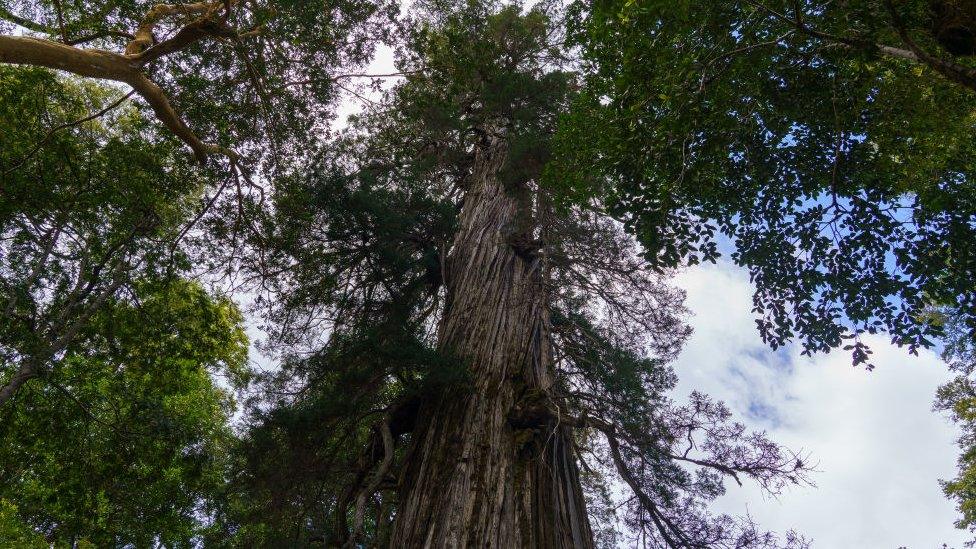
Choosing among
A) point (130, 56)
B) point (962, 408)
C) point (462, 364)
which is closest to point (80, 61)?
point (130, 56)

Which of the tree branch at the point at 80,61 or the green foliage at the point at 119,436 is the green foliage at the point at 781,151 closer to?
the tree branch at the point at 80,61

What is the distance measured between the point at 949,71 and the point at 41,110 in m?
6.85

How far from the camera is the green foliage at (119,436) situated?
5.83 metres

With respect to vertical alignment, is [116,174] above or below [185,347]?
above

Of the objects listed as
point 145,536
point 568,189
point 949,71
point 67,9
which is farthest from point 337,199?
point 145,536

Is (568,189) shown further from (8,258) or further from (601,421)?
(8,258)

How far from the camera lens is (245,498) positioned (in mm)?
5746

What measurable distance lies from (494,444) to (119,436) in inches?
171

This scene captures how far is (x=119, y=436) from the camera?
19.4 ft

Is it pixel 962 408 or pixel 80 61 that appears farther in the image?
pixel 962 408

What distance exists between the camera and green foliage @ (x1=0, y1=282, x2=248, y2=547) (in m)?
5.83

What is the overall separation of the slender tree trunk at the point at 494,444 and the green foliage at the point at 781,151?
1.54 meters

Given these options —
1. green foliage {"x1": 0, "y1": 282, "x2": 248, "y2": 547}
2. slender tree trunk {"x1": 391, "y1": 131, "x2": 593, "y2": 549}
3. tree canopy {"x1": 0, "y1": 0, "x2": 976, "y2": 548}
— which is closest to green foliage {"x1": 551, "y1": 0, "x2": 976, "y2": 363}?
tree canopy {"x1": 0, "y1": 0, "x2": 976, "y2": 548}

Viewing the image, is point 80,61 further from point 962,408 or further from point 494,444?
point 962,408
